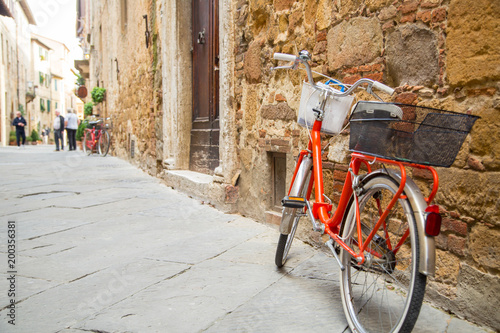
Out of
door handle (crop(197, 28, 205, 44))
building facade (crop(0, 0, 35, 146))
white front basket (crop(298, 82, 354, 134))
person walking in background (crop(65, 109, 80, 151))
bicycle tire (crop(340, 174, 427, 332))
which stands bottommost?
bicycle tire (crop(340, 174, 427, 332))

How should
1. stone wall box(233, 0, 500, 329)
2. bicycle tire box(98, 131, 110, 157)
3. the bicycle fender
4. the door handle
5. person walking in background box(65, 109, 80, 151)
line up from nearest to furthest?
the bicycle fender
stone wall box(233, 0, 500, 329)
the door handle
bicycle tire box(98, 131, 110, 157)
person walking in background box(65, 109, 80, 151)

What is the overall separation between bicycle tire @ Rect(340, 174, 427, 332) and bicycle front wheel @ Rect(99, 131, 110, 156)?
34.2ft

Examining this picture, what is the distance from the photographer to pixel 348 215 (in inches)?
69.2

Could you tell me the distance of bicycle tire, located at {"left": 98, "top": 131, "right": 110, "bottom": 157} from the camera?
1141cm

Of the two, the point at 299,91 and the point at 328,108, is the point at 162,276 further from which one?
the point at 299,91

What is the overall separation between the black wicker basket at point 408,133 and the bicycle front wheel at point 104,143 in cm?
1071

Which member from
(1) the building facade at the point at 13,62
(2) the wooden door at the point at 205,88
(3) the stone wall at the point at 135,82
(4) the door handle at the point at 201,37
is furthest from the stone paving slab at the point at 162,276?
(1) the building facade at the point at 13,62

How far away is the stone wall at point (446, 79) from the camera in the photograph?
5.36 feet

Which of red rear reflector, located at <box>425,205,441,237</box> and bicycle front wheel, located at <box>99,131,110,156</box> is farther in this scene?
bicycle front wheel, located at <box>99,131,110,156</box>

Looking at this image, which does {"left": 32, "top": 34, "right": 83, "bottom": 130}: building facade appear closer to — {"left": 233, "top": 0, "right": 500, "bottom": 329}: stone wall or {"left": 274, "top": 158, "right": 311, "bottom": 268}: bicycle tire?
{"left": 233, "top": 0, "right": 500, "bottom": 329}: stone wall

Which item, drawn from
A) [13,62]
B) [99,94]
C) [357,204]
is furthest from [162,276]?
[13,62]

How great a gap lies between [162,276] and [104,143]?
10.1 metres

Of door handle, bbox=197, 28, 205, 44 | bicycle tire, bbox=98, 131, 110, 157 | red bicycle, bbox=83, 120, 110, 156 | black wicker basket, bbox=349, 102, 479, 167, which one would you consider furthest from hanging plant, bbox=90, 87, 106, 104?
black wicker basket, bbox=349, 102, 479, 167

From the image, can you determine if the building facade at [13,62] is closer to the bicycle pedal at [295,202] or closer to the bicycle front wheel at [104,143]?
the bicycle front wheel at [104,143]
